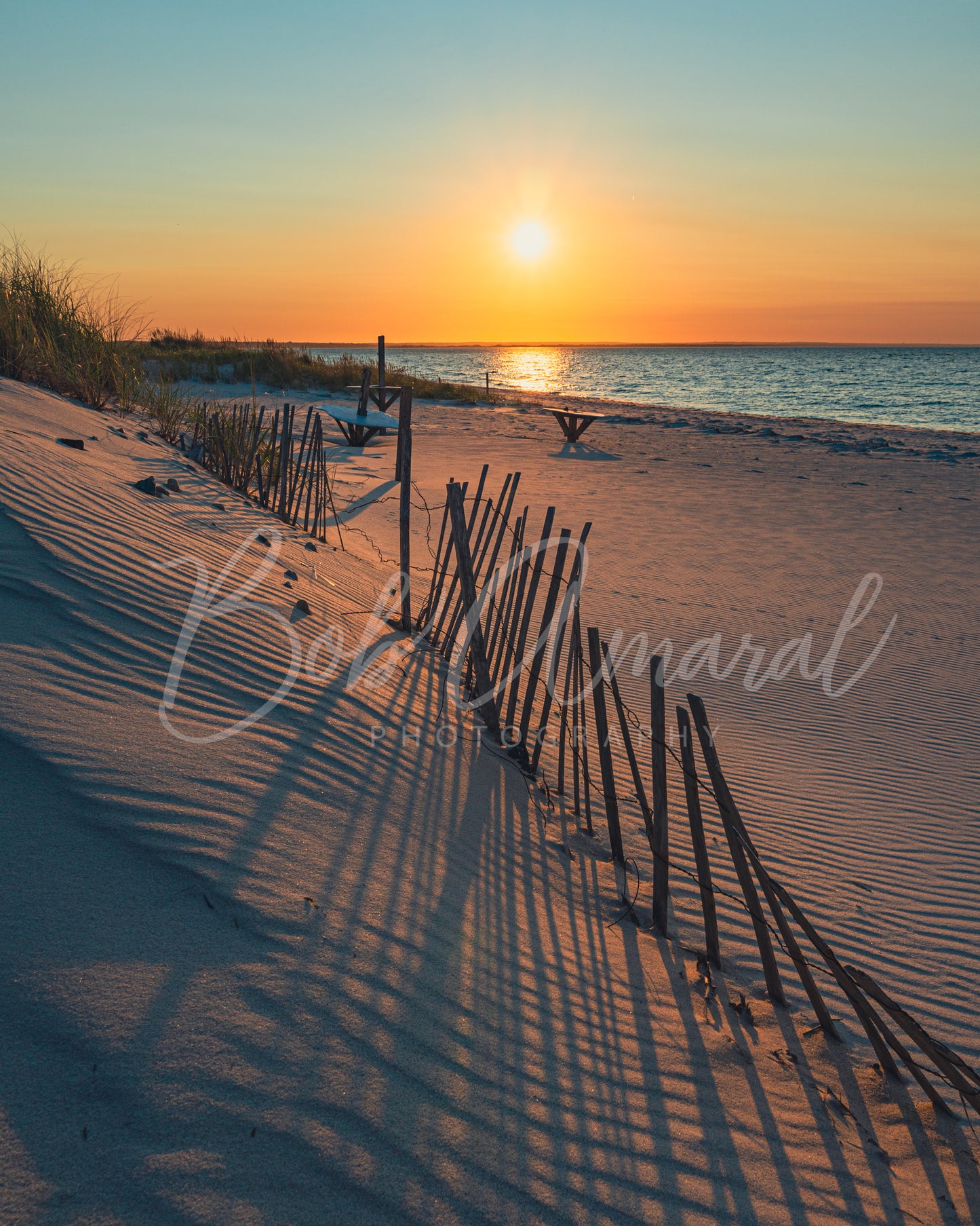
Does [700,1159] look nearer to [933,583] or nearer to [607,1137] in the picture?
[607,1137]

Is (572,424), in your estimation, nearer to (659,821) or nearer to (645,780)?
(645,780)

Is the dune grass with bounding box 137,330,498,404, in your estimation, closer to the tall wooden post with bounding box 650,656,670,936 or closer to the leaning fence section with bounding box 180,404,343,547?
the leaning fence section with bounding box 180,404,343,547

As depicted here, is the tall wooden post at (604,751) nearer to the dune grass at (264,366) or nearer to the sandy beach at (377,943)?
the sandy beach at (377,943)

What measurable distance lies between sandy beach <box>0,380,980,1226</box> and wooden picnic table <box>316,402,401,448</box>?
1048 centimetres

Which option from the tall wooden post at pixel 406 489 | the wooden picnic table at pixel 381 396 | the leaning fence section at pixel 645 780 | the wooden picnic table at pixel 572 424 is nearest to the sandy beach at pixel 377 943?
the leaning fence section at pixel 645 780

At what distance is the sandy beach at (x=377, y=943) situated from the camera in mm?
1643

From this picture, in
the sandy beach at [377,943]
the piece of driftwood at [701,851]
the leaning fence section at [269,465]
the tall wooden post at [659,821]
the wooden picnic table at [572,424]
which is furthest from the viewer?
the wooden picnic table at [572,424]

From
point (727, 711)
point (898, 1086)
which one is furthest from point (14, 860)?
point (727, 711)

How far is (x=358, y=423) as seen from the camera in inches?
618

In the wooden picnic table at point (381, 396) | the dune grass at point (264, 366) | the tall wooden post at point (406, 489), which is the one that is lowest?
the tall wooden post at point (406, 489)

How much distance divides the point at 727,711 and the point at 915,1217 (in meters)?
3.80

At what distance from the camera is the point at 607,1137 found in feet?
6.36

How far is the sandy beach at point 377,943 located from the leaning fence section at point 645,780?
0.11 m

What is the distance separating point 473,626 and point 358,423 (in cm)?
1224
